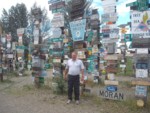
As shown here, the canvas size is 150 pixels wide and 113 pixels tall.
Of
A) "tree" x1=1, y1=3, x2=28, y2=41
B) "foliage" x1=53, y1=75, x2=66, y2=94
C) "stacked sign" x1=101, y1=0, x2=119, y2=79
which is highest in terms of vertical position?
"tree" x1=1, y1=3, x2=28, y2=41

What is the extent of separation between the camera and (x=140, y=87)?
8992 millimetres

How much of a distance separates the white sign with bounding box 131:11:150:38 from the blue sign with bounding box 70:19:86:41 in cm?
242

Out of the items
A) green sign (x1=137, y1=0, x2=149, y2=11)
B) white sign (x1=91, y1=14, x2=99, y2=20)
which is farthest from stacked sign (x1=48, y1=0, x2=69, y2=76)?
green sign (x1=137, y1=0, x2=149, y2=11)

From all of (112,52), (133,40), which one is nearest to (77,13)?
(112,52)

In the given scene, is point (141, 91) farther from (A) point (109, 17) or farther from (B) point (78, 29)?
(B) point (78, 29)

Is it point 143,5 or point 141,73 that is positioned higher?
point 143,5

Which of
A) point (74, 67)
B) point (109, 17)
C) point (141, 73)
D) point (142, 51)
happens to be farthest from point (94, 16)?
point (141, 73)

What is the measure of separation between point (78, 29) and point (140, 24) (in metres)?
2.94

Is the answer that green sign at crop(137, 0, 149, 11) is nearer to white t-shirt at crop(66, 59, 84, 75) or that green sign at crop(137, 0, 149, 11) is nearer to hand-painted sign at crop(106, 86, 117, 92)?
white t-shirt at crop(66, 59, 84, 75)

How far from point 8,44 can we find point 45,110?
13.9 metres

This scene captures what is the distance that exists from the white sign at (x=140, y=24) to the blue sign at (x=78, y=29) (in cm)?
242

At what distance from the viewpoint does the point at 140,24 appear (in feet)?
29.5

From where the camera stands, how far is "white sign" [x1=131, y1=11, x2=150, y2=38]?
350 inches

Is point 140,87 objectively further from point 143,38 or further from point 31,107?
point 31,107
